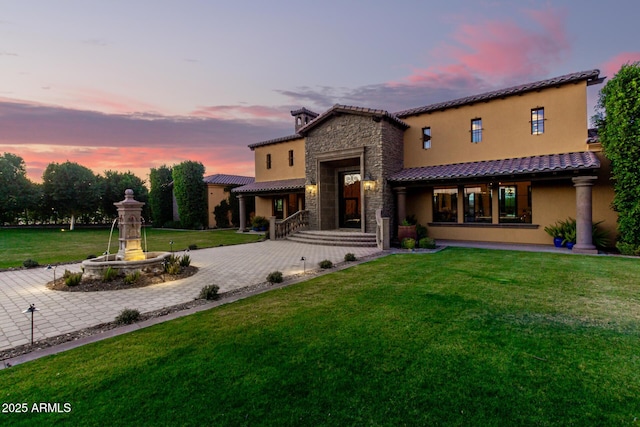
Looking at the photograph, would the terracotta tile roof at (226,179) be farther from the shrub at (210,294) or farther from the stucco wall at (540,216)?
the shrub at (210,294)

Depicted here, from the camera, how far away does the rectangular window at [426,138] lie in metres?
16.5

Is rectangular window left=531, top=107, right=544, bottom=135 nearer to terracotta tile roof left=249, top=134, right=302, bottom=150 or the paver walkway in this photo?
the paver walkway

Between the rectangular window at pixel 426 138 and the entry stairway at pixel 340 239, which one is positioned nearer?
the entry stairway at pixel 340 239

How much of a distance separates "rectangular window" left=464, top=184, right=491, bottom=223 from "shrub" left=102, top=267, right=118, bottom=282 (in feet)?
51.4

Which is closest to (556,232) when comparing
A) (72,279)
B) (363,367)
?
(363,367)

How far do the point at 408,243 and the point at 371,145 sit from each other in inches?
229

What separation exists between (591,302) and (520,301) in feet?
4.41

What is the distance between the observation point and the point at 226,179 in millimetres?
30828

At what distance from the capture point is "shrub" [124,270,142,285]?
7469 mm

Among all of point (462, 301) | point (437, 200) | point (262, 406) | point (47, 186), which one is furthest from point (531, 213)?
point (47, 186)

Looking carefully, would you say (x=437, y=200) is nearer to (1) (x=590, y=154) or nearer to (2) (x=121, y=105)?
(1) (x=590, y=154)

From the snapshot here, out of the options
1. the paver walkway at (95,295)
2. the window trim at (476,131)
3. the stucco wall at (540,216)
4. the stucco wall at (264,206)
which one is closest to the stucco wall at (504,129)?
the window trim at (476,131)

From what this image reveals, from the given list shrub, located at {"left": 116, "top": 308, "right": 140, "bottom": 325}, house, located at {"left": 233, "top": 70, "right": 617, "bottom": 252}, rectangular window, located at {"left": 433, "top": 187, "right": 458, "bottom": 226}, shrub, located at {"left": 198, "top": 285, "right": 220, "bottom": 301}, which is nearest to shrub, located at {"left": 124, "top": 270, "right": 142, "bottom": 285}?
shrub, located at {"left": 198, "top": 285, "right": 220, "bottom": 301}

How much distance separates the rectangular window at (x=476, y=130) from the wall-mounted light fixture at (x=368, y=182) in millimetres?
5681
